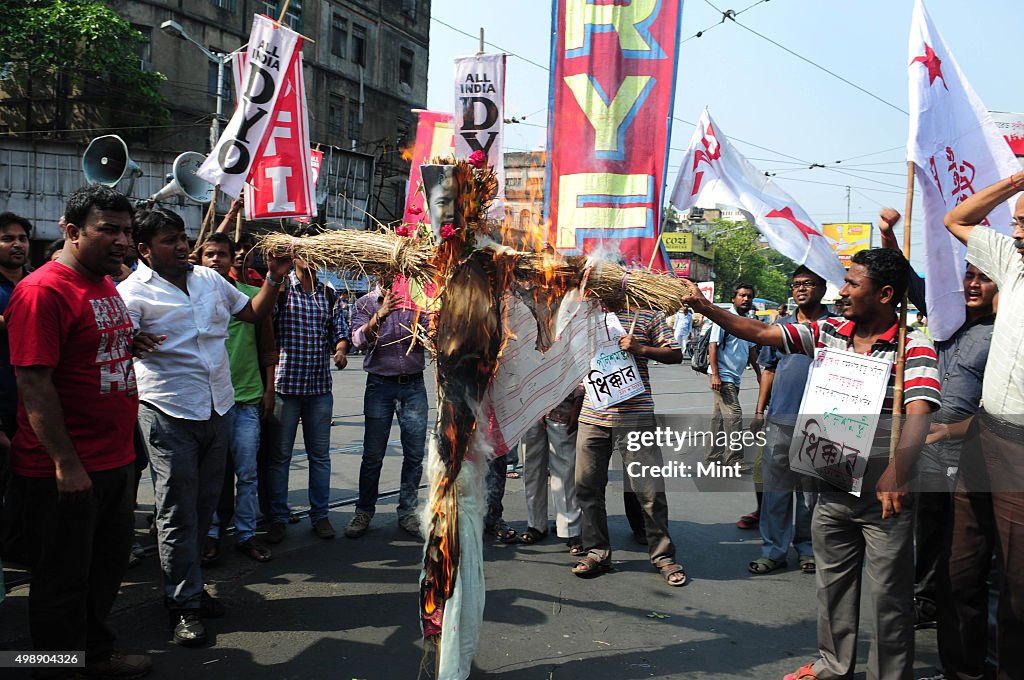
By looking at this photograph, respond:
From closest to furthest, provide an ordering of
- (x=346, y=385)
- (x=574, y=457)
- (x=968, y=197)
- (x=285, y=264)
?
(x=968, y=197) < (x=285, y=264) < (x=574, y=457) < (x=346, y=385)

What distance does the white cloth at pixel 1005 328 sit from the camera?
120 inches

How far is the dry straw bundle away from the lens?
10.9ft

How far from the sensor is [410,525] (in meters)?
5.78

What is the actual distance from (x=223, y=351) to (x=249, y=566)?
1.59m

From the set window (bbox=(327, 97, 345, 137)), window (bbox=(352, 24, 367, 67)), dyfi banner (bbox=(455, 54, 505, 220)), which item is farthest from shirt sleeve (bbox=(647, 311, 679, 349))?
window (bbox=(352, 24, 367, 67))

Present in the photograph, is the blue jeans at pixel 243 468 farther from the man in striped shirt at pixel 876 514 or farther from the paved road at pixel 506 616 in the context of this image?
the man in striped shirt at pixel 876 514

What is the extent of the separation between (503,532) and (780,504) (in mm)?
2002

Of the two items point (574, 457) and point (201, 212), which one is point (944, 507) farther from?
point (201, 212)

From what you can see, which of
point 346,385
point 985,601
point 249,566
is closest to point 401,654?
point 249,566

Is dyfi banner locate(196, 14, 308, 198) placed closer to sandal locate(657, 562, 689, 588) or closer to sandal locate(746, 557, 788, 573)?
sandal locate(657, 562, 689, 588)

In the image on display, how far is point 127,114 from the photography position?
2566 cm

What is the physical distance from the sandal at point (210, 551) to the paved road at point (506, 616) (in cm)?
9

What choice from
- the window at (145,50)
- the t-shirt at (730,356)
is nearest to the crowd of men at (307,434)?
the t-shirt at (730,356)

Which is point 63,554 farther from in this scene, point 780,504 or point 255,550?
point 780,504
